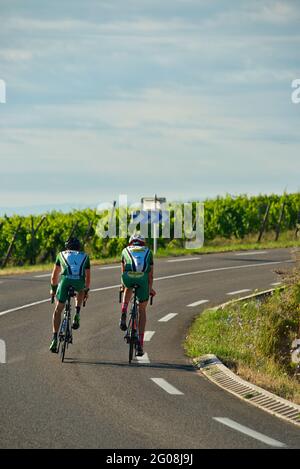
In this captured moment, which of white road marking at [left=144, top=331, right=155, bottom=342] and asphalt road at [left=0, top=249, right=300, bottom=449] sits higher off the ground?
asphalt road at [left=0, top=249, right=300, bottom=449]

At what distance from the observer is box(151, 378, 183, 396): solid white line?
12.0 meters

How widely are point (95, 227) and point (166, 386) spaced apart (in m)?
27.0

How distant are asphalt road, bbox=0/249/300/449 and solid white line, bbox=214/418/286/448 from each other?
10 millimetres

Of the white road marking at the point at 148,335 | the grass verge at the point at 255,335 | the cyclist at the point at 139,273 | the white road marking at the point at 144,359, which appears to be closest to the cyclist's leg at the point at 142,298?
the cyclist at the point at 139,273

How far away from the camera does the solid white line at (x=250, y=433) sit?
30.5 ft

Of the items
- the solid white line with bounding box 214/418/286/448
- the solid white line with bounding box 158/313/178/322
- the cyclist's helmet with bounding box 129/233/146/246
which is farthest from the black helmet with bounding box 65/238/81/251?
the solid white line with bounding box 158/313/178/322

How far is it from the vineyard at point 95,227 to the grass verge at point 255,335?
1714 centimetres

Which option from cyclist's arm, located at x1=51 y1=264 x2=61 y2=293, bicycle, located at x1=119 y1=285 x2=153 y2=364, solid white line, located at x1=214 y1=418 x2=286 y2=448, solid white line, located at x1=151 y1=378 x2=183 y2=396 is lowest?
solid white line, located at x1=151 y1=378 x2=183 y2=396

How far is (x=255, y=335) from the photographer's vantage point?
58.7 ft

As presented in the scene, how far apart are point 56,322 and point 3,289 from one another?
10801 mm

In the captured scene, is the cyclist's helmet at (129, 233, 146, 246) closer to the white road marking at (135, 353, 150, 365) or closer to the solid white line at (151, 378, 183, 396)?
the white road marking at (135, 353, 150, 365)

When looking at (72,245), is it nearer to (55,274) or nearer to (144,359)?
(55,274)

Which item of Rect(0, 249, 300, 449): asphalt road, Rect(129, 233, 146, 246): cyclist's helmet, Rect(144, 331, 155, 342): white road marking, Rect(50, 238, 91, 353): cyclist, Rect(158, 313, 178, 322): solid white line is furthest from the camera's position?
Rect(158, 313, 178, 322): solid white line

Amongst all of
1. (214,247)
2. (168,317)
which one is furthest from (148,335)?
(214,247)
